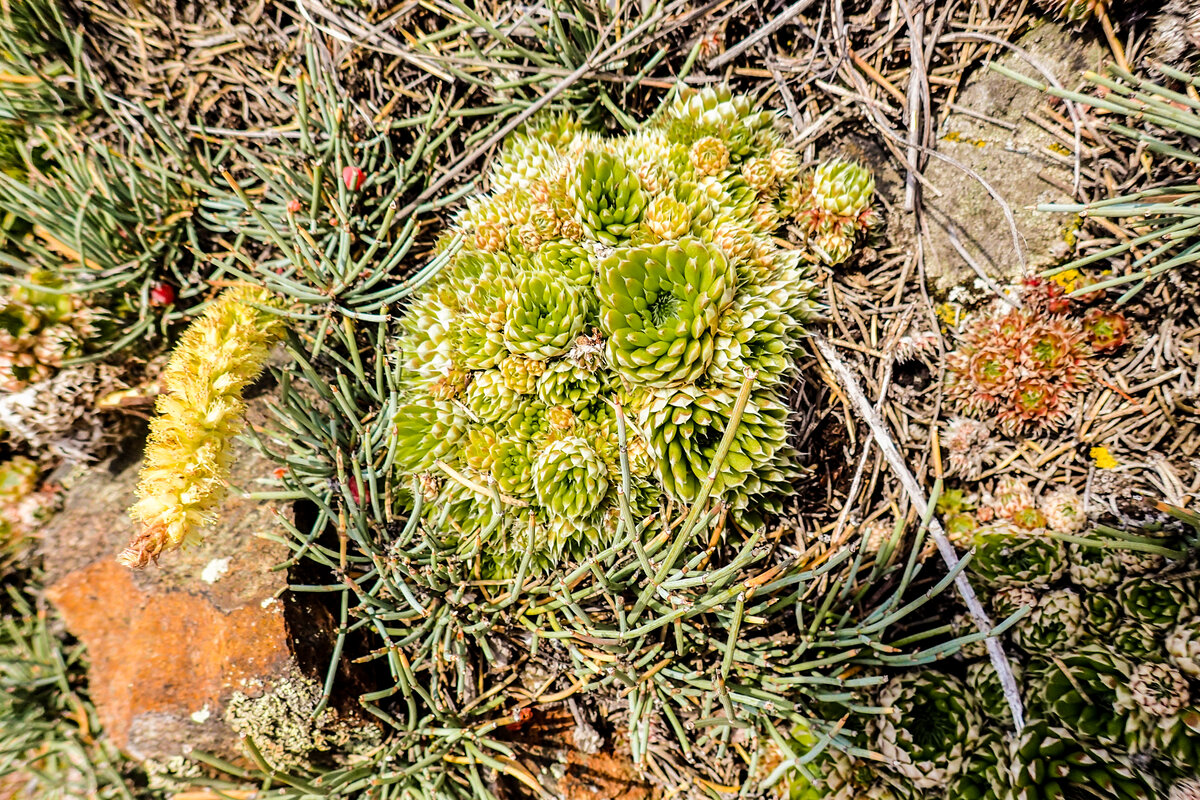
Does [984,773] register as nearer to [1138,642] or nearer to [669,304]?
[1138,642]

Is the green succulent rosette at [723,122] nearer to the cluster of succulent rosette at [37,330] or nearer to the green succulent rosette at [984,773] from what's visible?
the green succulent rosette at [984,773]

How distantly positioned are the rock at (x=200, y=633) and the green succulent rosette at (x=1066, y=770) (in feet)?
7.56

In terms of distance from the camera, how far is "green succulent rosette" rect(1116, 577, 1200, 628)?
72.2 inches

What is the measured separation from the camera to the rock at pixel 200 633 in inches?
91.6

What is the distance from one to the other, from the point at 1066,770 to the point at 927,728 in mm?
370

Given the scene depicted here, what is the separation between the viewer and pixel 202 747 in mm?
2428

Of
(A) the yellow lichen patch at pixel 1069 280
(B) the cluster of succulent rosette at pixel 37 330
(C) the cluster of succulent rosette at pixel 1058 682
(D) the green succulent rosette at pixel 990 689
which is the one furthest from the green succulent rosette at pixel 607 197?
(B) the cluster of succulent rosette at pixel 37 330

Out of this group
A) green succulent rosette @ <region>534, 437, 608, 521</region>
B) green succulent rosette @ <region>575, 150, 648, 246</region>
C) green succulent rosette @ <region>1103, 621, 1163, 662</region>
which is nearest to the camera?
green succulent rosette @ <region>1103, 621, 1163, 662</region>

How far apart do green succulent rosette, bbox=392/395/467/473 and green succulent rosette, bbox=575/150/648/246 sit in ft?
2.71

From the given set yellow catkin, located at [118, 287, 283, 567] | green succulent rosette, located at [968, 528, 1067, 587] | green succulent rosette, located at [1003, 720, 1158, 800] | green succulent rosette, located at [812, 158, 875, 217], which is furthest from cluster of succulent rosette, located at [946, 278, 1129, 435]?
yellow catkin, located at [118, 287, 283, 567]

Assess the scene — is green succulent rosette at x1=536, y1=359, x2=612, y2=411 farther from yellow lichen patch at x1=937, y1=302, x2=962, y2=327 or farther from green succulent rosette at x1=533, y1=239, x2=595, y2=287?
yellow lichen patch at x1=937, y1=302, x2=962, y2=327

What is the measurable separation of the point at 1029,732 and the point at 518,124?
276 cm

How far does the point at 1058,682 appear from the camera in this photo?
1898 mm

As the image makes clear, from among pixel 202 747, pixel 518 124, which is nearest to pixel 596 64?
pixel 518 124
